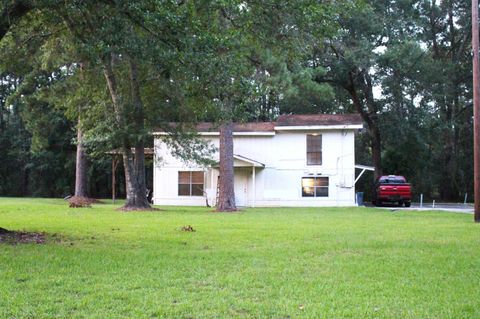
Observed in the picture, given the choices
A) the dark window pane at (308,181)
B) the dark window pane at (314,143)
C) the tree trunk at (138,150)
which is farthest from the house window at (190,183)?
the tree trunk at (138,150)

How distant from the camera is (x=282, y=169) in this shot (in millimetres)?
30312

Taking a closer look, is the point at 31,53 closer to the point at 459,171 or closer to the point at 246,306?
the point at 246,306

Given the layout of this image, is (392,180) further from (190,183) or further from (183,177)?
(183,177)

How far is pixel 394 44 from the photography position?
33.6m

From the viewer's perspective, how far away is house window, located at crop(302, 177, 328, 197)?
99.0ft

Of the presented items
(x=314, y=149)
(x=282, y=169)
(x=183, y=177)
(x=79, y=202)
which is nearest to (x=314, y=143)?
(x=314, y=149)

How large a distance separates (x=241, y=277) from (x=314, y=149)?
78.6 feet

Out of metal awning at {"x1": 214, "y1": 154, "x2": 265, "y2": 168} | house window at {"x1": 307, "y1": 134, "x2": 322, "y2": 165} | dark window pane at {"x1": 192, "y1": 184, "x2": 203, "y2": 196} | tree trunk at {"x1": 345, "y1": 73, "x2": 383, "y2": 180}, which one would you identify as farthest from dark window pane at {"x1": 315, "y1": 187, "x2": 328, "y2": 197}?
tree trunk at {"x1": 345, "y1": 73, "x2": 383, "y2": 180}

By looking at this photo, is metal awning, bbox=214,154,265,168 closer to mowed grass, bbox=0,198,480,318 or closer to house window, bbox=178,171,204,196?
house window, bbox=178,171,204,196

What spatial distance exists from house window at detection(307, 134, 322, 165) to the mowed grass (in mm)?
18479

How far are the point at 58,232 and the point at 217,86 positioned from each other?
5.16 m

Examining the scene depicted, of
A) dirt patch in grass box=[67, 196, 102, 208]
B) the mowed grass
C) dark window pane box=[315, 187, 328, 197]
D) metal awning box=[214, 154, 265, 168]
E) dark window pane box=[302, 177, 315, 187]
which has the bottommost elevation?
the mowed grass

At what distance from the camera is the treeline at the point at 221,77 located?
9.88 meters

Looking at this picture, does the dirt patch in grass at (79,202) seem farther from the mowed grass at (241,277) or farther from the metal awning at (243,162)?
the mowed grass at (241,277)
